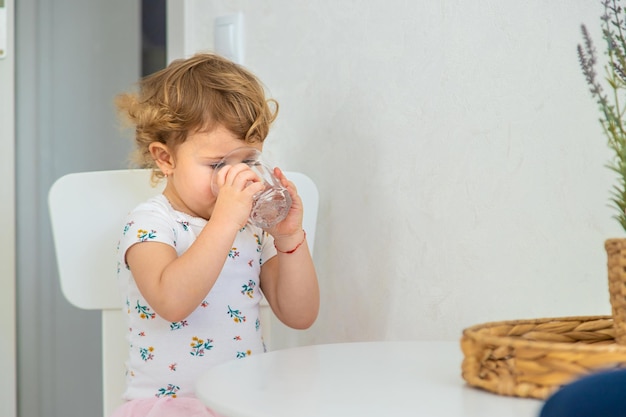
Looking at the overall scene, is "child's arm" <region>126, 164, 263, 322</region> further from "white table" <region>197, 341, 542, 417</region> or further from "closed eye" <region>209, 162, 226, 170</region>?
"white table" <region>197, 341, 542, 417</region>

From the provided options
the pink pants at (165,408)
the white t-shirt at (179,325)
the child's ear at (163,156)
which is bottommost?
the pink pants at (165,408)

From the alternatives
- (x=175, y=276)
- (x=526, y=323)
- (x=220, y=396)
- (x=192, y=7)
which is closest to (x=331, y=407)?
(x=220, y=396)

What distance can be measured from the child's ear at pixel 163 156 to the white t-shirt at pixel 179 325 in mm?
47

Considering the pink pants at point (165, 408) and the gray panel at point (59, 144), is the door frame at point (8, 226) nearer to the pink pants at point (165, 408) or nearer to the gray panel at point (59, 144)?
the gray panel at point (59, 144)

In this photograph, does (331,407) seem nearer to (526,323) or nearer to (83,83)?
(526,323)

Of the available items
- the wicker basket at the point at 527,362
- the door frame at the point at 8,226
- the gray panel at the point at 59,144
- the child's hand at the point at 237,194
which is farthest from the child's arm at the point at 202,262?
the gray panel at the point at 59,144

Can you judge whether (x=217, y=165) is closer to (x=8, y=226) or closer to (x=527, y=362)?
(x=527, y=362)

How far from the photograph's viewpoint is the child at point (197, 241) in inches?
45.5

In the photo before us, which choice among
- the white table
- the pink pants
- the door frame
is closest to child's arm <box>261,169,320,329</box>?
the pink pants

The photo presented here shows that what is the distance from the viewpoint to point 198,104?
1.21 meters

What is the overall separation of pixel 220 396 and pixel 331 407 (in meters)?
0.09

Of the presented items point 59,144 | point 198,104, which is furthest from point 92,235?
point 59,144

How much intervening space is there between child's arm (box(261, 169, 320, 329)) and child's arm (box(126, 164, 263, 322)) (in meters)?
0.10

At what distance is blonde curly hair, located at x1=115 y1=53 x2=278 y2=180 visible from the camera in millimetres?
1206
